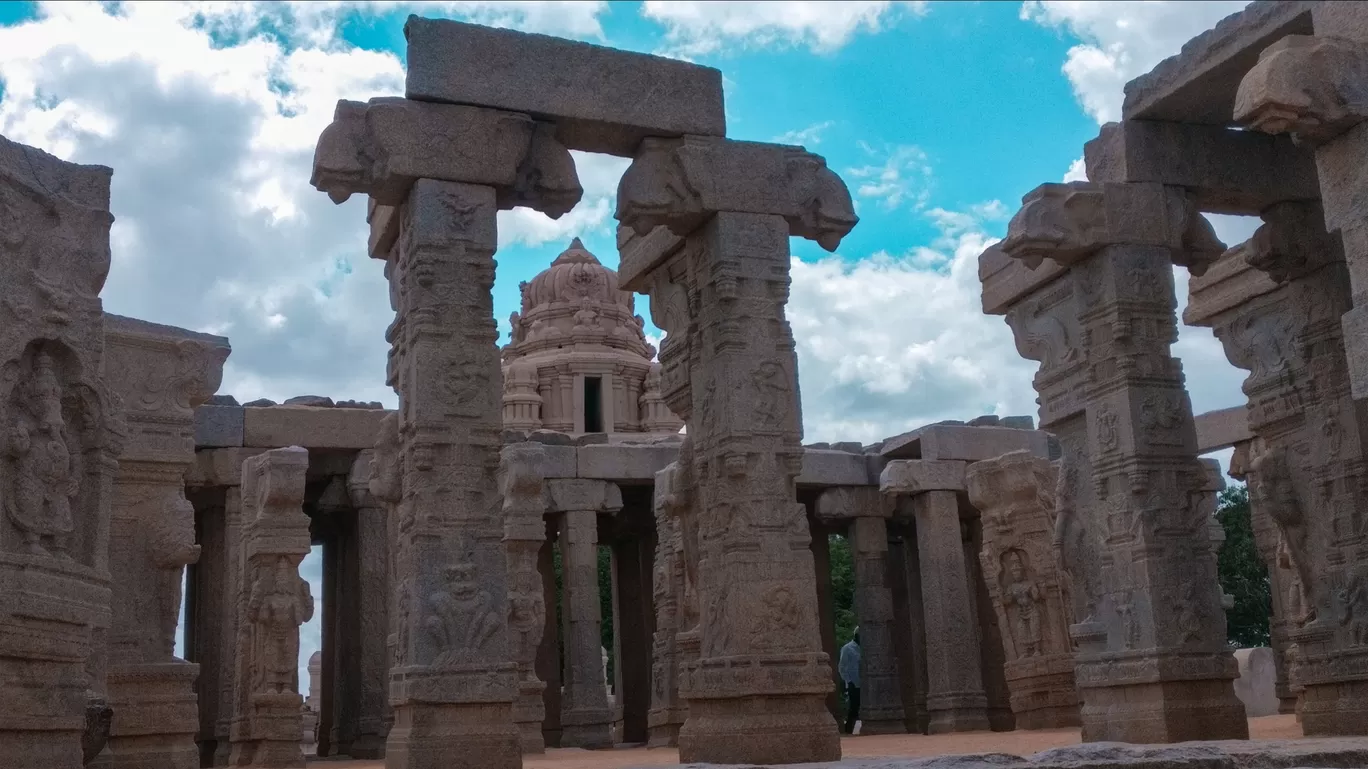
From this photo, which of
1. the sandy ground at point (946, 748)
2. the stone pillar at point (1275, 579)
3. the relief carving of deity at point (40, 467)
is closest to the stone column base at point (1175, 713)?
the sandy ground at point (946, 748)

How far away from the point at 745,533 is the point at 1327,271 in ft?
16.2

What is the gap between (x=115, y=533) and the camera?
42.5 feet

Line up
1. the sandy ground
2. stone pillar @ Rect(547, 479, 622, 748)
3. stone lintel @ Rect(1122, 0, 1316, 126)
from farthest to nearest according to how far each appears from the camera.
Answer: stone pillar @ Rect(547, 479, 622, 748)
the sandy ground
stone lintel @ Rect(1122, 0, 1316, 126)

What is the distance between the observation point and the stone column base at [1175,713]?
10.0 metres

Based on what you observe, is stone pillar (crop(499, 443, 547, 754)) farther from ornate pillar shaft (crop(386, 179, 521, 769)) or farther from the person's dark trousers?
the person's dark trousers

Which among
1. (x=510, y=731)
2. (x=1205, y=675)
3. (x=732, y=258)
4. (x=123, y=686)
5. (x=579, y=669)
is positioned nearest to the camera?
(x=510, y=731)

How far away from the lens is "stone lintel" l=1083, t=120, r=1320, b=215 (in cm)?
1092

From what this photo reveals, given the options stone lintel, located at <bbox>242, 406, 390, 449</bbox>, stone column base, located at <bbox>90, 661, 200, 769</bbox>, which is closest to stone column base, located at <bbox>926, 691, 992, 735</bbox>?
stone lintel, located at <bbox>242, 406, 390, 449</bbox>

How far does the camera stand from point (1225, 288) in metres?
13.3

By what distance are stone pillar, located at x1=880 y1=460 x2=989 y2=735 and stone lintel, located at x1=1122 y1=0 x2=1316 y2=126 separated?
9390mm

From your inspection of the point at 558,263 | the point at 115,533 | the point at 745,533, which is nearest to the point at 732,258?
the point at 745,533

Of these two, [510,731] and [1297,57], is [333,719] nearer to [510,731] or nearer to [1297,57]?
[510,731]

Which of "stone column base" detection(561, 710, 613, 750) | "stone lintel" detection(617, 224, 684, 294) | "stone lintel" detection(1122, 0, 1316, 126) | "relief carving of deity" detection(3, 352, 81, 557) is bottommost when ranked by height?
"stone column base" detection(561, 710, 613, 750)

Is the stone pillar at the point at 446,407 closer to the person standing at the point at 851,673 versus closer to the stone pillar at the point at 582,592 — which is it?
the stone pillar at the point at 582,592
